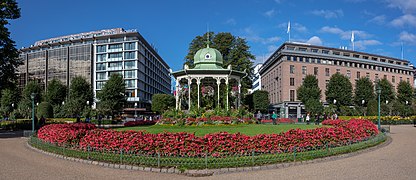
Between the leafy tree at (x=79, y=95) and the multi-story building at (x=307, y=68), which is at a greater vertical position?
the multi-story building at (x=307, y=68)

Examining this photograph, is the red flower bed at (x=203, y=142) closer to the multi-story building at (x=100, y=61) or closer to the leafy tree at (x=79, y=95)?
the leafy tree at (x=79, y=95)

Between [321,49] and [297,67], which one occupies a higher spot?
[321,49]

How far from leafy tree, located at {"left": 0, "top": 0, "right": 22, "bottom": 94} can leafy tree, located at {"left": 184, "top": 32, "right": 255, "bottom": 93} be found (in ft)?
82.7

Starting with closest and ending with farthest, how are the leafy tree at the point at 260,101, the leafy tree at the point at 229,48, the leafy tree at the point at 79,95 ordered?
the leafy tree at the point at 229,48 → the leafy tree at the point at 79,95 → the leafy tree at the point at 260,101

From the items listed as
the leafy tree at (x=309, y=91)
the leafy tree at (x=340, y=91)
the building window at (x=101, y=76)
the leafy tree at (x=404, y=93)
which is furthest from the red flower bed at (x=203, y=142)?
the building window at (x=101, y=76)

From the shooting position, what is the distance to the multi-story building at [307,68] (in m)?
65.2

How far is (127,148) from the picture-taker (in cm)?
1052

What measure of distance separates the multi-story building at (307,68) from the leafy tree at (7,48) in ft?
165

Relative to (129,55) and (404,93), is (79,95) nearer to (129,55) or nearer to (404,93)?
(129,55)

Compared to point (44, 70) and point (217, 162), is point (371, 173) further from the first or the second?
point (44, 70)

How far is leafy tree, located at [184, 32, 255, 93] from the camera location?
47.4 meters

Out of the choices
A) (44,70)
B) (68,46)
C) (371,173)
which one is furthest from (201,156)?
(44,70)

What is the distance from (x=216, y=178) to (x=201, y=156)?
1.61m

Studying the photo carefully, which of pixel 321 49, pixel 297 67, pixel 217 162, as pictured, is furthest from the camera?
pixel 321 49
